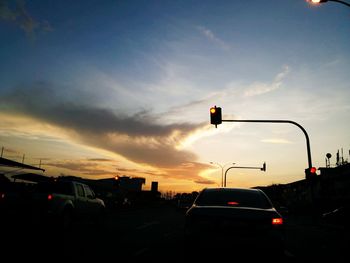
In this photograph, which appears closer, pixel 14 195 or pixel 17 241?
pixel 17 241

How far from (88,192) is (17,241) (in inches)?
219

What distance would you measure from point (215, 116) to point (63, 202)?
9.30 meters

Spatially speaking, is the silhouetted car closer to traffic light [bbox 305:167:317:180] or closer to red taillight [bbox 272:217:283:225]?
red taillight [bbox 272:217:283:225]

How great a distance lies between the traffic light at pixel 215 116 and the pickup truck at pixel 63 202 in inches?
295

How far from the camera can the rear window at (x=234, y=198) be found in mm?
6516

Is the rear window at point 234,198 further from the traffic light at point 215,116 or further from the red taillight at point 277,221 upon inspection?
the traffic light at point 215,116

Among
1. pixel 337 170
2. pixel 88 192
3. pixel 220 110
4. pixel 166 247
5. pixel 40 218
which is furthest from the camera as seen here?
pixel 337 170

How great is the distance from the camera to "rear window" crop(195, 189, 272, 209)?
6.52 m

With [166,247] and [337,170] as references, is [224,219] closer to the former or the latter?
[166,247]

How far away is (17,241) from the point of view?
371 inches

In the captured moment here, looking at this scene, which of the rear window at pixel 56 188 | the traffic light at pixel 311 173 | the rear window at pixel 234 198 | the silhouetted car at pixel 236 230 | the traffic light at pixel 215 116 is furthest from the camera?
the traffic light at pixel 311 173

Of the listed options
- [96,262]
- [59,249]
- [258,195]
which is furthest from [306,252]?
[59,249]

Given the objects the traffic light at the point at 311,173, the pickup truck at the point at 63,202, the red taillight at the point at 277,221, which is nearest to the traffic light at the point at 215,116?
the traffic light at the point at 311,173

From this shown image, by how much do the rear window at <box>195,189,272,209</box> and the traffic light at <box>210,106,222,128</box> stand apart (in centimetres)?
1101
